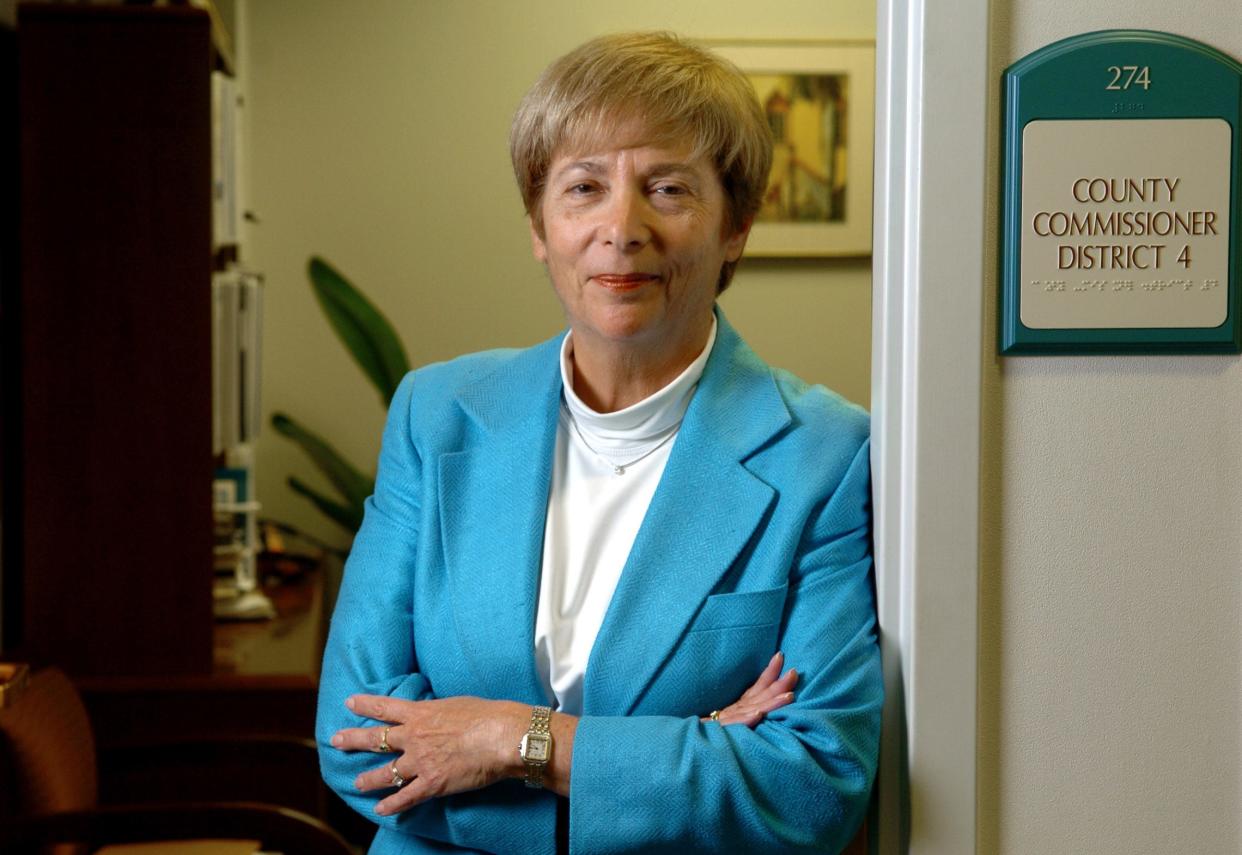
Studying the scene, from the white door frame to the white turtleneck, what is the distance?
1.00 ft

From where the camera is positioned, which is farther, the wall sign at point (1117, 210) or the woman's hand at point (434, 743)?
the woman's hand at point (434, 743)

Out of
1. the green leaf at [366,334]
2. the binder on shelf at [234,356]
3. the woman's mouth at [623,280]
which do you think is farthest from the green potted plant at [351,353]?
the woman's mouth at [623,280]

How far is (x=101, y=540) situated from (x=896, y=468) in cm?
191

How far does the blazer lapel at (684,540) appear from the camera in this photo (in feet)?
4.62

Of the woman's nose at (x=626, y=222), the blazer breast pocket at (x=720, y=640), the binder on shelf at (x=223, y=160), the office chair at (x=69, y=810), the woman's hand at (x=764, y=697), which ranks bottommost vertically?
the office chair at (x=69, y=810)

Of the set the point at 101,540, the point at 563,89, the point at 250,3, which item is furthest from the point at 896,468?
the point at 250,3

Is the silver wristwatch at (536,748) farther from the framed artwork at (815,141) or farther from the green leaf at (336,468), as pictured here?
the framed artwork at (815,141)

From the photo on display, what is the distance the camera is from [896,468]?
4.36 feet

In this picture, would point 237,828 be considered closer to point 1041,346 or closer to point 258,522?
point 1041,346

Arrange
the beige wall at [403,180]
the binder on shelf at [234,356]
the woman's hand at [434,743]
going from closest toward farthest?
the woman's hand at [434,743] < the binder on shelf at [234,356] < the beige wall at [403,180]

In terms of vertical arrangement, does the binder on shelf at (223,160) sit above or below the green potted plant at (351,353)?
above

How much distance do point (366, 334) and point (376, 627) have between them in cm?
253

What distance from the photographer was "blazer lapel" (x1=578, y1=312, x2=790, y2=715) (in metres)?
1.41

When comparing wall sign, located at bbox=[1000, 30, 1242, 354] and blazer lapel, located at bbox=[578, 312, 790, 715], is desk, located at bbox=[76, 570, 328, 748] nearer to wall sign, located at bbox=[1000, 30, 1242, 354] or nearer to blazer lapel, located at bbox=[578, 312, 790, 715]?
blazer lapel, located at bbox=[578, 312, 790, 715]
